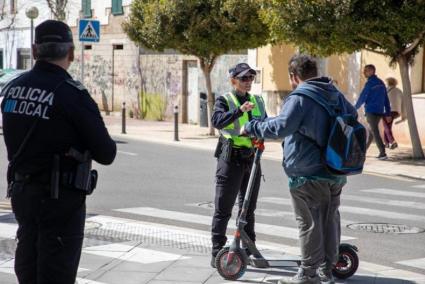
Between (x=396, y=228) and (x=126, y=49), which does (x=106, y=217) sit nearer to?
(x=396, y=228)

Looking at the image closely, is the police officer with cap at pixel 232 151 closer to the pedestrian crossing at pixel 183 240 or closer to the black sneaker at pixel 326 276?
the pedestrian crossing at pixel 183 240

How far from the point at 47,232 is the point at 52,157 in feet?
1.26

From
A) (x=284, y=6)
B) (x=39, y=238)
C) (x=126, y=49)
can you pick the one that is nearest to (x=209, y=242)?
(x=39, y=238)

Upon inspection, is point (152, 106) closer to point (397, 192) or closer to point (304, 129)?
point (397, 192)

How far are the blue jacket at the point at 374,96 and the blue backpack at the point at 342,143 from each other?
1215 cm

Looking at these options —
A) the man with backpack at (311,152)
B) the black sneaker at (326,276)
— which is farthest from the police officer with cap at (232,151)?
the black sneaker at (326,276)

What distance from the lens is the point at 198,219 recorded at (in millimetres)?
10320

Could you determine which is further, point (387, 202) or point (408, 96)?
point (408, 96)

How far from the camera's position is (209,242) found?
8.67 m

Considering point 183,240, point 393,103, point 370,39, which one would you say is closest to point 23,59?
point 393,103

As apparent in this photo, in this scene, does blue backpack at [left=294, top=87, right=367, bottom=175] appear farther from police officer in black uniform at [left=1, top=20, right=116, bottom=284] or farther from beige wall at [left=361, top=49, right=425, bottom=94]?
beige wall at [left=361, top=49, right=425, bottom=94]

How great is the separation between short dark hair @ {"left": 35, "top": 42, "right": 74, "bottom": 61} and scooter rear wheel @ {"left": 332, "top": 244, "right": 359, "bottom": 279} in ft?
11.0

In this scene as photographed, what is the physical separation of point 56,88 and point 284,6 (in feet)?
43.0

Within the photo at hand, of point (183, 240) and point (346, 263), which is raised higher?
point (346, 263)
